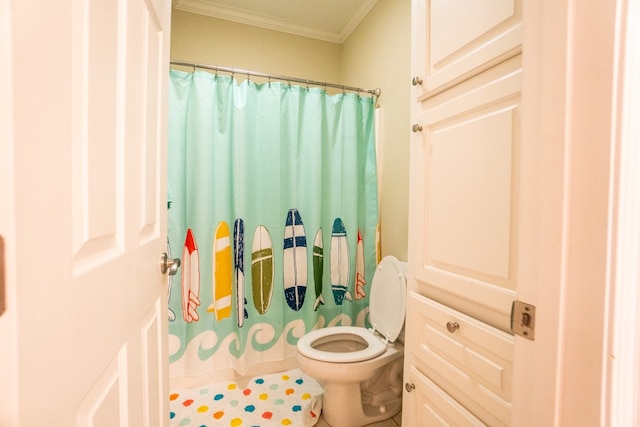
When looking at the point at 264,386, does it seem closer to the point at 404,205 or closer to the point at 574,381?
the point at 404,205

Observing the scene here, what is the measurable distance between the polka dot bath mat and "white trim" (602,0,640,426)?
55.7 inches

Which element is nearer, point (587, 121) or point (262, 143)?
point (587, 121)

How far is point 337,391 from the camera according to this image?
1.40m

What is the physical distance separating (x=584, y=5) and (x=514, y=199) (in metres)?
0.40

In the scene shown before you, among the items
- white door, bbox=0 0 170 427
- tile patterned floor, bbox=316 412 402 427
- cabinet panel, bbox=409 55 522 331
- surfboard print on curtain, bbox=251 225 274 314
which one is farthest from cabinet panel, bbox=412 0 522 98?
tile patterned floor, bbox=316 412 402 427

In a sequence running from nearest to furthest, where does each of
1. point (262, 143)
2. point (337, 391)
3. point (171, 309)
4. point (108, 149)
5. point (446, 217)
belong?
1. point (108, 149)
2. point (446, 217)
3. point (337, 391)
4. point (171, 309)
5. point (262, 143)

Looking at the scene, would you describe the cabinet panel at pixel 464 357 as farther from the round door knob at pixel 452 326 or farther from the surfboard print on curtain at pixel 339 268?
the surfboard print on curtain at pixel 339 268

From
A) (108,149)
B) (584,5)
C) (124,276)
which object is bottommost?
(124,276)

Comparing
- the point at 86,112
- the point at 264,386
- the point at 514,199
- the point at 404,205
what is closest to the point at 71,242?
the point at 86,112

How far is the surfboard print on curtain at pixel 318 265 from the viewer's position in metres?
1.88

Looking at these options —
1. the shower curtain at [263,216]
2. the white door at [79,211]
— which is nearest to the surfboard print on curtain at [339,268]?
the shower curtain at [263,216]

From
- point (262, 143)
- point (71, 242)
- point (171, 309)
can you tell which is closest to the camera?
point (71, 242)

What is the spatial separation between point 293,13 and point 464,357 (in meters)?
2.38

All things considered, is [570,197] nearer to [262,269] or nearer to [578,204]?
[578,204]
